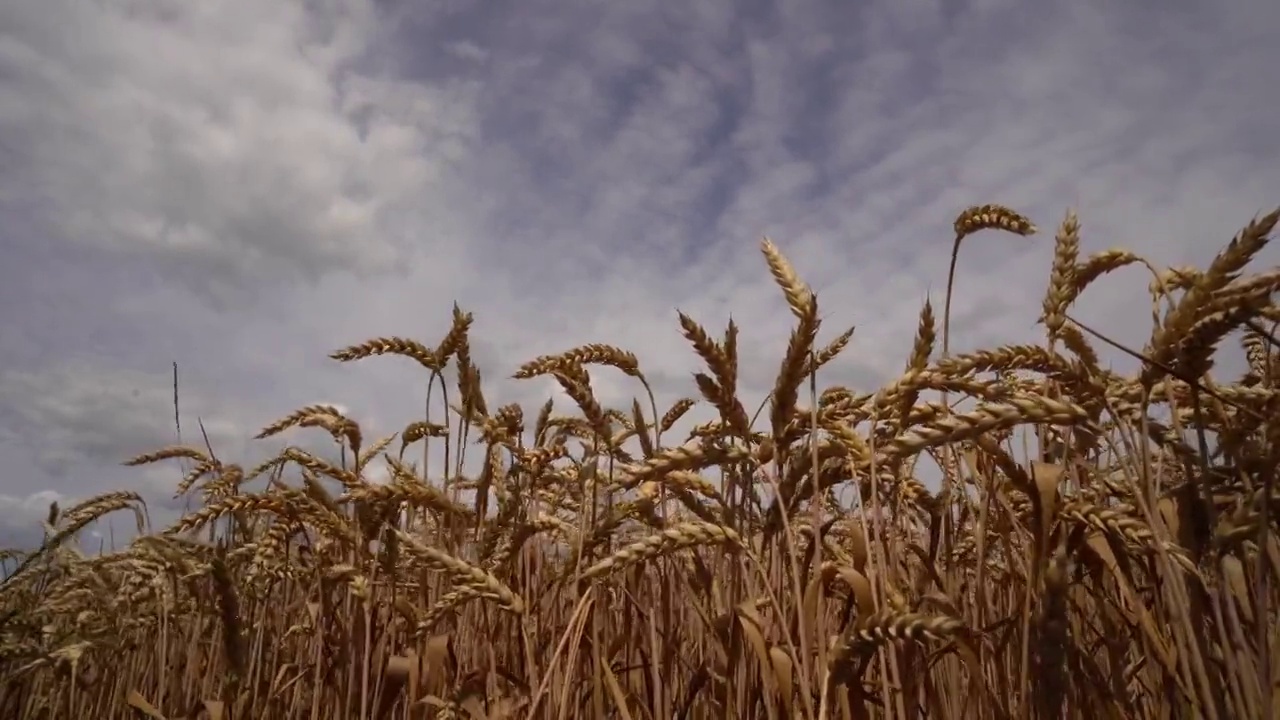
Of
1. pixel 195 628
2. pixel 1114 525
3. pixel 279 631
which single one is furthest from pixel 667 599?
pixel 195 628

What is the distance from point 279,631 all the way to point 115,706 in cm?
129

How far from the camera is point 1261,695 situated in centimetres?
132

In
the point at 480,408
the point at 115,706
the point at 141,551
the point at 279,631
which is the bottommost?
the point at 115,706

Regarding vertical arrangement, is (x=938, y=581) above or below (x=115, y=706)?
above

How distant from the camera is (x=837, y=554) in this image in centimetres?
208

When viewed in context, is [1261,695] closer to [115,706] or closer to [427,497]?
[427,497]

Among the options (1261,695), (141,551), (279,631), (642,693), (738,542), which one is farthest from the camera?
(141,551)

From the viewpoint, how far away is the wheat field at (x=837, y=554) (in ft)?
4.88

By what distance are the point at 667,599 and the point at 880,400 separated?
0.88 m

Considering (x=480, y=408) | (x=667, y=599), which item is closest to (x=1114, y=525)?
(x=667, y=599)

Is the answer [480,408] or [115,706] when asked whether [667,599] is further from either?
[115,706]

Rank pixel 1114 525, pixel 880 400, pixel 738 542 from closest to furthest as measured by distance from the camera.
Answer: pixel 1114 525 < pixel 738 542 < pixel 880 400

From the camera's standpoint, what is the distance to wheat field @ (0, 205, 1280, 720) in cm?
149

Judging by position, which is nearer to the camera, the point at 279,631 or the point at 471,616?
the point at 471,616
